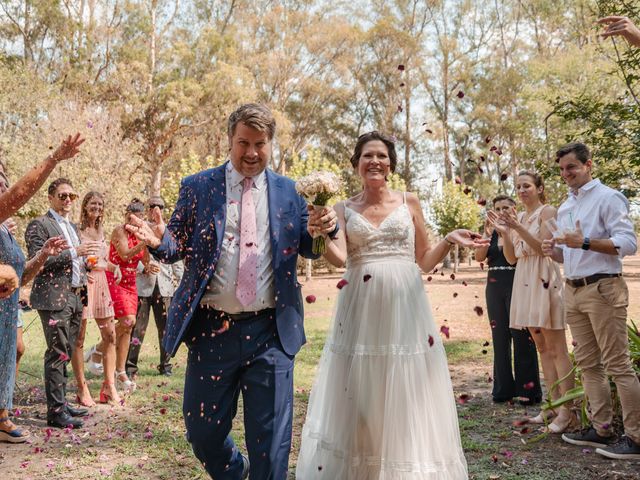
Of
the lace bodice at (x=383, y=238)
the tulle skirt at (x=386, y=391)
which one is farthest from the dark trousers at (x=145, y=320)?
the lace bodice at (x=383, y=238)

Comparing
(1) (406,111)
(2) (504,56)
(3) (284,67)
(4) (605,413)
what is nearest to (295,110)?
(3) (284,67)

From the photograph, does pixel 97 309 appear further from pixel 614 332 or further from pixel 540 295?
pixel 614 332

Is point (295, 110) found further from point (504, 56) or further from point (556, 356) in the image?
point (556, 356)

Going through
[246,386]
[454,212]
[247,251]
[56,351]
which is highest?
[454,212]

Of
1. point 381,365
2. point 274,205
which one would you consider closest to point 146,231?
point 274,205

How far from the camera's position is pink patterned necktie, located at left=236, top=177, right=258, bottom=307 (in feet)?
11.1

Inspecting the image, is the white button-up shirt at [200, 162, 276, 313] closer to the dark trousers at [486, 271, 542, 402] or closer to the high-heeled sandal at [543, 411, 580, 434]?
the high-heeled sandal at [543, 411, 580, 434]

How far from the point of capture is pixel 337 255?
4.04 meters

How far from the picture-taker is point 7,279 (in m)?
2.78

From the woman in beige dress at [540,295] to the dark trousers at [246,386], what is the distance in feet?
9.82

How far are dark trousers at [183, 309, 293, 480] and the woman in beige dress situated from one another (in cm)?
299

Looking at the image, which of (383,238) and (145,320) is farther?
(145,320)

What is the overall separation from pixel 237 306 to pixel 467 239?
1874 mm

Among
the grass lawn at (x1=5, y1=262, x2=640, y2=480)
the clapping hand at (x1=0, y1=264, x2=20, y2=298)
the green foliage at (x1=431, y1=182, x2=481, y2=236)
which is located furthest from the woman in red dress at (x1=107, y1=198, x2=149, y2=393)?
the green foliage at (x1=431, y1=182, x2=481, y2=236)
